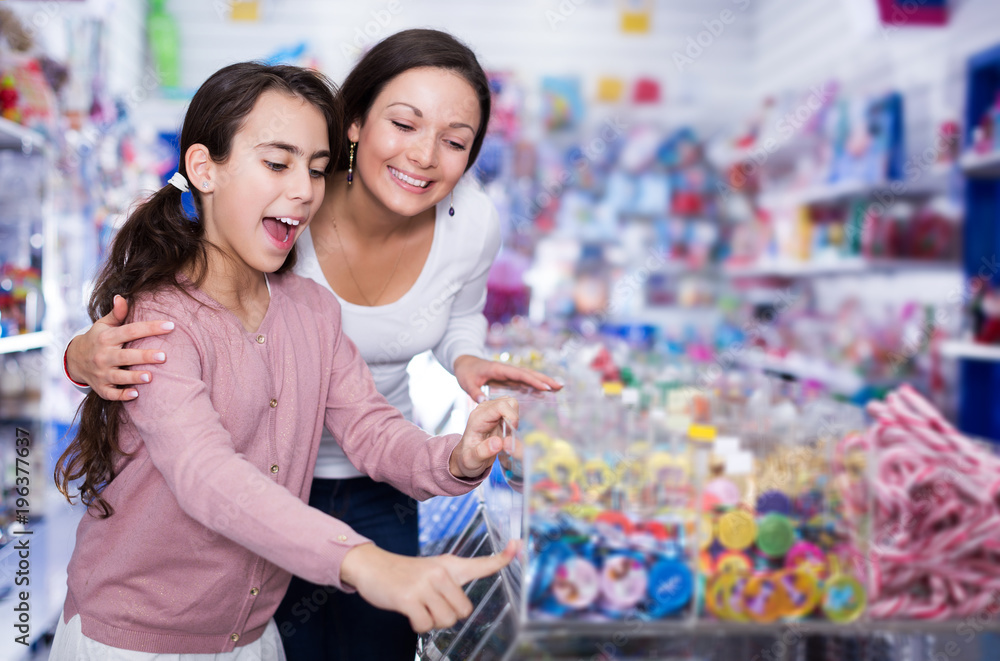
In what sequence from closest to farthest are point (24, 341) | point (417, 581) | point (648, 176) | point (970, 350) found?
1. point (417, 581)
2. point (24, 341)
3. point (970, 350)
4. point (648, 176)

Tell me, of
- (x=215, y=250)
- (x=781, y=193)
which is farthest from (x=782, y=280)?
(x=215, y=250)

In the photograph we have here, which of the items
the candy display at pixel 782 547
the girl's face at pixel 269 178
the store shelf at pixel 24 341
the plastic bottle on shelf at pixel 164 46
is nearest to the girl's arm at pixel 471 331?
the girl's face at pixel 269 178

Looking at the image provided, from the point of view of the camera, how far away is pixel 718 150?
16.7ft

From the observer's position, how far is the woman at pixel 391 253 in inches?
58.7

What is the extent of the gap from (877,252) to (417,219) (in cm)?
273

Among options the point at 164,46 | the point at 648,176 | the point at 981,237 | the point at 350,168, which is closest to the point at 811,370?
the point at 981,237

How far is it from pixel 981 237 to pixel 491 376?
281 centimetres

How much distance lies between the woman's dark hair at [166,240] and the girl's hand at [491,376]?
56 cm

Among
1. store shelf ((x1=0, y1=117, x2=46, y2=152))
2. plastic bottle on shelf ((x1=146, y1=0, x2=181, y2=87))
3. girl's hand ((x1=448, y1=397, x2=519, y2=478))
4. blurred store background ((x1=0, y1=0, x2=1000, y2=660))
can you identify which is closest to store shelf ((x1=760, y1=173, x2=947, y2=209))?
blurred store background ((x1=0, y1=0, x2=1000, y2=660))

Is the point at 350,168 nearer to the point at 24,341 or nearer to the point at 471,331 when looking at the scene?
the point at 471,331

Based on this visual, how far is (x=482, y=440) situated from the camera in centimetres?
117

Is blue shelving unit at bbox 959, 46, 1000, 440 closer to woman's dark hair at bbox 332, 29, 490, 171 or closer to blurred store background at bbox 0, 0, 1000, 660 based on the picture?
blurred store background at bbox 0, 0, 1000, 660

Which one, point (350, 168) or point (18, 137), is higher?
point (18, 137)

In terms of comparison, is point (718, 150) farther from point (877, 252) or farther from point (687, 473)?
point (687, 473)
